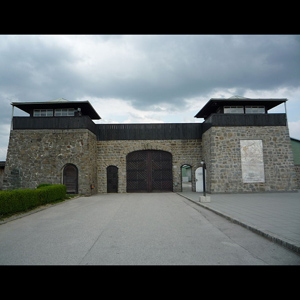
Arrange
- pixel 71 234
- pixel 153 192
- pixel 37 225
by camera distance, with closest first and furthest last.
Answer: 1. pixel 71 234
2. pixel 37 225
3. pixel 153 192

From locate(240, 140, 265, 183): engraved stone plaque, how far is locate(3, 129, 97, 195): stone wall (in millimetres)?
11182

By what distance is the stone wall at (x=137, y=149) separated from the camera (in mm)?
20109

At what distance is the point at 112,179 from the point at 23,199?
11.2 meters

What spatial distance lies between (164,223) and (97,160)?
14307mm

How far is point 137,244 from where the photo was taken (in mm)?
4664

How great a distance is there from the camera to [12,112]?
59.7ft

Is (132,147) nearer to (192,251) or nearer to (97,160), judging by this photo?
(97,160)

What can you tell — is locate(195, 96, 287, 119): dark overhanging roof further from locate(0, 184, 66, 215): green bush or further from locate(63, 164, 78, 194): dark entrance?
locate(0, 184, 66, 215): green bush

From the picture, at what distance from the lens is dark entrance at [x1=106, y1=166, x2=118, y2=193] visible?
66.4ft

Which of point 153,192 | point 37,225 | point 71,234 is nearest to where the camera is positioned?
point 71,234

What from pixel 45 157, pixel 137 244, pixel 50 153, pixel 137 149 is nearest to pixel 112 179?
pixel 137 149

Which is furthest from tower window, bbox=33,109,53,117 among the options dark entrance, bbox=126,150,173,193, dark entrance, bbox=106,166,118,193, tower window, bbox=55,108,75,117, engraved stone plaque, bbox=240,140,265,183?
engraved stone plaque, bbox=240,140,265,183
